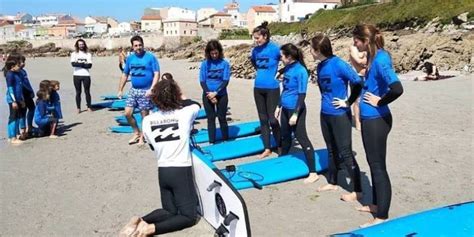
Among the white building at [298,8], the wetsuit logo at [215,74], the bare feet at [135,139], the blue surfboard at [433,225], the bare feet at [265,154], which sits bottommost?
the bare feet at [265,154]

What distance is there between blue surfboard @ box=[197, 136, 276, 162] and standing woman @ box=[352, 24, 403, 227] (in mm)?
2933

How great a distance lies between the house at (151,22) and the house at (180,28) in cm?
3040

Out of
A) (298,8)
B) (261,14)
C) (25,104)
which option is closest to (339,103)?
(25,104)

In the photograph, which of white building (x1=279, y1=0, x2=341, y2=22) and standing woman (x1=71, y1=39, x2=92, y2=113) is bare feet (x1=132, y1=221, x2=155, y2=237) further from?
white building (x1=279, y1=0, x2=341, y2=22)

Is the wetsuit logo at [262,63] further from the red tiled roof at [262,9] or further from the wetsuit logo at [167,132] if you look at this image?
the red tiled roof at [262,9]

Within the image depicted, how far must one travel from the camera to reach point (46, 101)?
8391mm

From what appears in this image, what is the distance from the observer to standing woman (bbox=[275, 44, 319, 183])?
5.43m

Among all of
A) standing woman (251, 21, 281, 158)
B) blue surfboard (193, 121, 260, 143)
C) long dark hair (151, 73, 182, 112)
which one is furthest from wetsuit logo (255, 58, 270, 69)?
long dark hair (151, 73, 182, 112)

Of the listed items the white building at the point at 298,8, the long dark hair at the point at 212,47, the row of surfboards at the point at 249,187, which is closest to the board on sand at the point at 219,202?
the row of surfboards at the point at 249,187

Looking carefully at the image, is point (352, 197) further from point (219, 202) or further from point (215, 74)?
point (215, 74)

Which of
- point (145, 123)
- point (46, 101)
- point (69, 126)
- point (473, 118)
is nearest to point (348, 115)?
point (145, 123)

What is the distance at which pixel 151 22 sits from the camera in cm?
12344

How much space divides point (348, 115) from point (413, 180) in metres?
1.46

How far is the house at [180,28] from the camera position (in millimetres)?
89625
